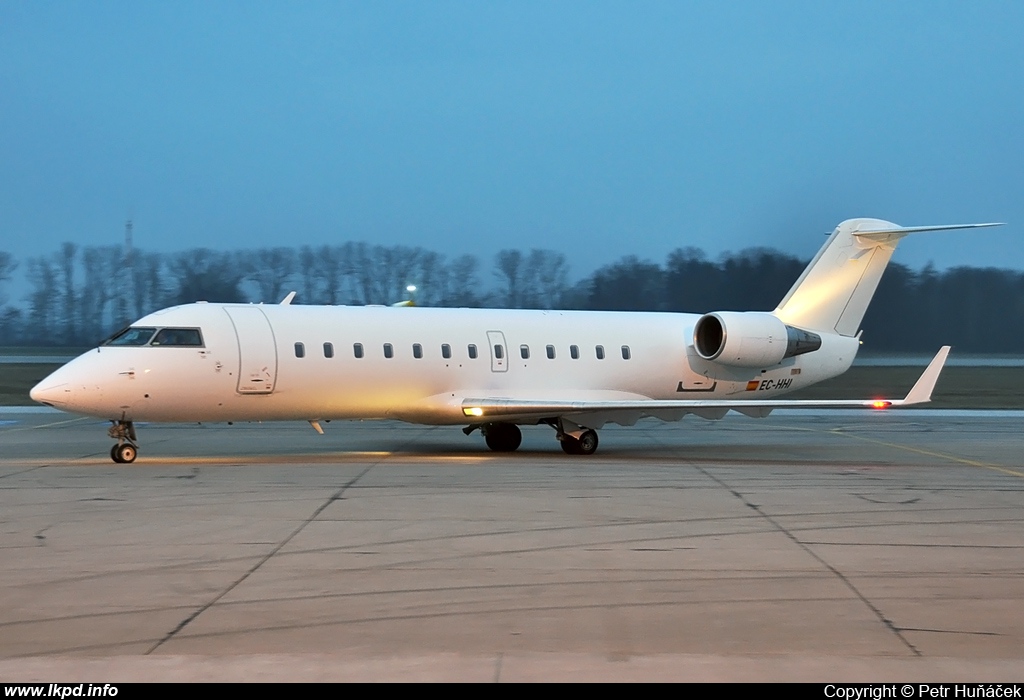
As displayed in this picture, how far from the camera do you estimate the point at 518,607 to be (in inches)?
303

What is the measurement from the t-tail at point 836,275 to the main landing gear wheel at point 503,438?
6.56 metres

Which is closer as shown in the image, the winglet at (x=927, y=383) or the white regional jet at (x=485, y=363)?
the white regional jet at (x=485, y=363)

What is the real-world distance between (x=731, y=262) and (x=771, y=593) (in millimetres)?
33139

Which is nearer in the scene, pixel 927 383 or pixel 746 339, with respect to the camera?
pixel 927 383

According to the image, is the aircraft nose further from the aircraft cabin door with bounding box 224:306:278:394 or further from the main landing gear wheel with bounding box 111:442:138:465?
the aircraft cabin door with bounding box 224:306:278:394

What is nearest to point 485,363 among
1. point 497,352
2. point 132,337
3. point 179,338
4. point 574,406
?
point 497,352

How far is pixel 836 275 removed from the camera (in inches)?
944

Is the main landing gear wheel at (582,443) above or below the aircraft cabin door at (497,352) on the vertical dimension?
below

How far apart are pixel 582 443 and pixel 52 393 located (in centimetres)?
934

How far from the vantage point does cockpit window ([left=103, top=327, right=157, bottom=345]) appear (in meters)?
18.0

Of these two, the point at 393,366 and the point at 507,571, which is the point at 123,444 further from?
the point at 507,571

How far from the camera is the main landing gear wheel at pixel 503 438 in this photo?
22.0 meters

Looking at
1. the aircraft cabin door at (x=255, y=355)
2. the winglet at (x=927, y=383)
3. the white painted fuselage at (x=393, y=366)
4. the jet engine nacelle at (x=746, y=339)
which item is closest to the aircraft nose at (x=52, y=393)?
the white painted fuselage at (x=393, y=366)

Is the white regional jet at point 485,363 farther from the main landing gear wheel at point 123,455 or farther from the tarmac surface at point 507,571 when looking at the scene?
the tarmac surface at point 507,571
